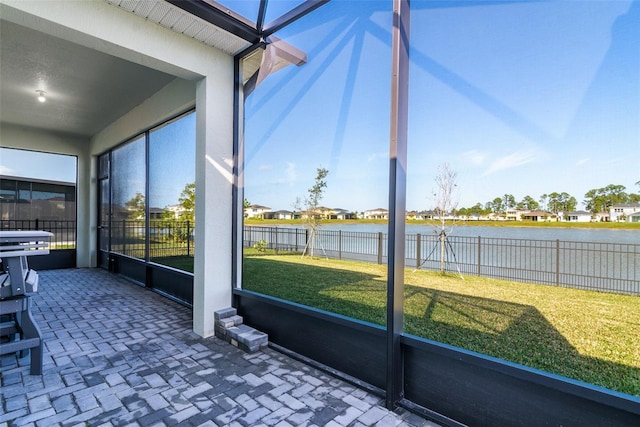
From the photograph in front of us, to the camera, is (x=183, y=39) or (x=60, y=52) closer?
(x=183, y=39)

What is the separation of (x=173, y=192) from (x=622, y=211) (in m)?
4.87

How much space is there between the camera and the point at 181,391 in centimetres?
216

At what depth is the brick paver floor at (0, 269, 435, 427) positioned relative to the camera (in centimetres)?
188

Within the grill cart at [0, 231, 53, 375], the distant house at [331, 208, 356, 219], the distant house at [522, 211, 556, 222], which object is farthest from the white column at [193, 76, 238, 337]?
the distant house at [522, 211, 556, 222]

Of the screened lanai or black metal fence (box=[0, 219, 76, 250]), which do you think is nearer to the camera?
the screened lanai

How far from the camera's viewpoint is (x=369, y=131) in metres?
2.77

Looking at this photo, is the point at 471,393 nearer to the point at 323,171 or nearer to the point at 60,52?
the point at 323,171

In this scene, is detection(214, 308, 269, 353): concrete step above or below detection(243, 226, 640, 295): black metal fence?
below

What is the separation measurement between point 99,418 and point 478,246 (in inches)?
118

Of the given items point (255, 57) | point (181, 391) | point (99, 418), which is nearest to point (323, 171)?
point (255, 57)

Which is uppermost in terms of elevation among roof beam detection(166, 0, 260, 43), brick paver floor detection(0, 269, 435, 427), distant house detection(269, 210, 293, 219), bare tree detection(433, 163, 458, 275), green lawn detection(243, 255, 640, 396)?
roof beam detection(166, 0, 260, 43)

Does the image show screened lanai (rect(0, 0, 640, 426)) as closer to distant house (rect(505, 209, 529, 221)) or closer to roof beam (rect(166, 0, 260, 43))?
roof beam (rect(166, 0, 260, 43))

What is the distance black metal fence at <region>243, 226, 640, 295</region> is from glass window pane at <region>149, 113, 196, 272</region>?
1.37m

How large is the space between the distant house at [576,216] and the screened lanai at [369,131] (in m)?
0.24
